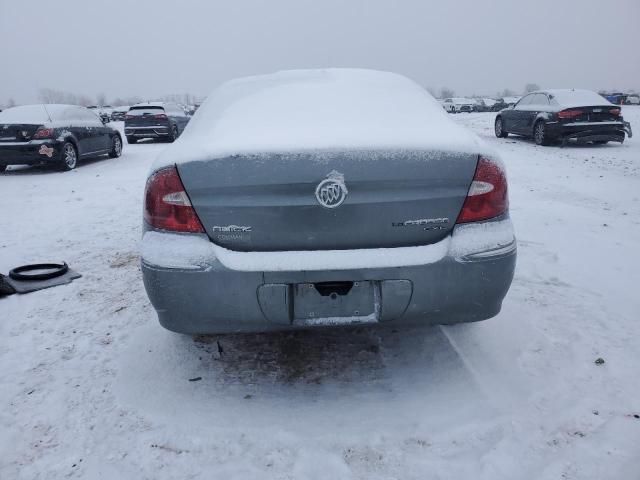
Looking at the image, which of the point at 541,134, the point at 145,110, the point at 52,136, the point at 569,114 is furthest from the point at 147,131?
the point at 569,114

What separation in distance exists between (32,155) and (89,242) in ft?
19.4

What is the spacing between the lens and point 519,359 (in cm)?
273

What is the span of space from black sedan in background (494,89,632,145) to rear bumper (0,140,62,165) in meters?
11.7

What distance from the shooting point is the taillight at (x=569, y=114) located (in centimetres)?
1191

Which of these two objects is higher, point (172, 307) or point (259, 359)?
point (172, 307)

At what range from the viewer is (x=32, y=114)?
996cm

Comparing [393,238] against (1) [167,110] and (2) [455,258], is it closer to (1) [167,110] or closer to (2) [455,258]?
(2) [455,258]

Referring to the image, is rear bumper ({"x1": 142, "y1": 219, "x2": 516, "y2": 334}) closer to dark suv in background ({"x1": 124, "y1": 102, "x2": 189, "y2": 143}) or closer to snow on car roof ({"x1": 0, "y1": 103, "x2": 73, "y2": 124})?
snow on car roof ({"x1": 0, "y1": 103, "x2": 73, "y2": 124})

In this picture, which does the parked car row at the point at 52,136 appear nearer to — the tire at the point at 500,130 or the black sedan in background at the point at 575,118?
the black sedan in background at the point at 575,118

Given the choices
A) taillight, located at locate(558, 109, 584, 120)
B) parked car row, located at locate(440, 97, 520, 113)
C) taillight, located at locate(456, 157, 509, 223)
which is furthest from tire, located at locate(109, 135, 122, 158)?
parked car row, located at locate(440, 97, 520, 113)

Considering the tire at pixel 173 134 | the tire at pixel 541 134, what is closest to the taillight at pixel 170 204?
the tire at pixel 541 134

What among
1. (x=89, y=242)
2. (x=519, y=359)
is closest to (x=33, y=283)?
(x=89, y=242)

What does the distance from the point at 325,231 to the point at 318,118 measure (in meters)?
0.72

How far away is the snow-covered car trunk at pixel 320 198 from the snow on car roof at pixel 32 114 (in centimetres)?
951
